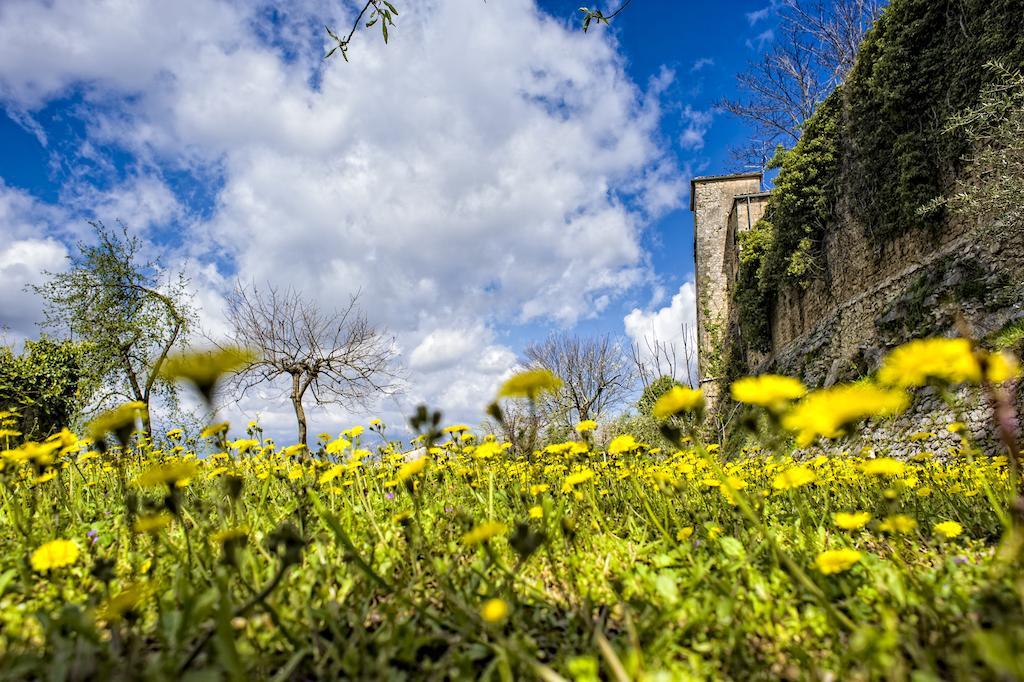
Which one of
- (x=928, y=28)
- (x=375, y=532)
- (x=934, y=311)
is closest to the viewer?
(x=375, y=532)

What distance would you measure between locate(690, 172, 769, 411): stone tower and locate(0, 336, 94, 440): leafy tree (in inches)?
823

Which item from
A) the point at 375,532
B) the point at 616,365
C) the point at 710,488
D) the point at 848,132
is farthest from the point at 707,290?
the point at 375,532

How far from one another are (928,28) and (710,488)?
34.2 feet

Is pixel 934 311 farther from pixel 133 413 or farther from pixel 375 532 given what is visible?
pixel 133 413

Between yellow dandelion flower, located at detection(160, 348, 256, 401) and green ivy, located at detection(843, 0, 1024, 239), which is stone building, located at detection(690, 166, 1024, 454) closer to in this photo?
green ivy, located at detection(843, 0, 1024, 239)

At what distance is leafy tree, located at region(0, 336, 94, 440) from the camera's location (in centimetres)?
1184

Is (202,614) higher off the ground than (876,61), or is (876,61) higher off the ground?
(876,61)

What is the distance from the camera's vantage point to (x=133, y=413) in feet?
4.61

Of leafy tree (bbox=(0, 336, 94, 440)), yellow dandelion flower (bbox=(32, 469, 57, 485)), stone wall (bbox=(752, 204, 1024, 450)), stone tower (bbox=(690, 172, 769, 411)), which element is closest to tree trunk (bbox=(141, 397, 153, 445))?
yellow dandelion flower (bbox=(32, 469, 57, 485))

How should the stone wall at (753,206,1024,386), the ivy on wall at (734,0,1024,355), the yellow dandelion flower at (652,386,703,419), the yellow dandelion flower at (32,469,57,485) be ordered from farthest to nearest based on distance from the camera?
the ivy on wall at (734,0,1024,355), the stone wall at (753,206,1024,386), the yellow dandelion flower at (32,469,57,485), the yellow dandelion flower at (652,386,703,419)

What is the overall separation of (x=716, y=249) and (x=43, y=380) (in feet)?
81.9

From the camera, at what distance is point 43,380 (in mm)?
13023

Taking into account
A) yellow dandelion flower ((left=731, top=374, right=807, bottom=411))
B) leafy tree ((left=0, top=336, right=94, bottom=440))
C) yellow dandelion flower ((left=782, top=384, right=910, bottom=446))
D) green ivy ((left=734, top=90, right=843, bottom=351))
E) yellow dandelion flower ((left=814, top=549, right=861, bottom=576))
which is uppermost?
green ivy ((left=734, top=90, right=843, bottom=351))

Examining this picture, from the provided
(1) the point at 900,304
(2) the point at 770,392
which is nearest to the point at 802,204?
(1) the point at 900,304
